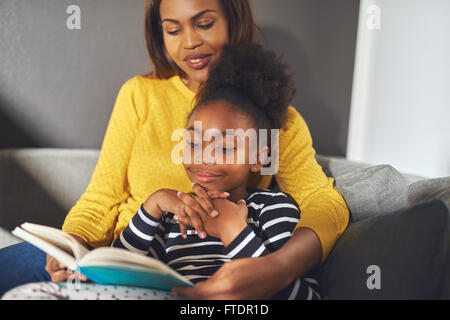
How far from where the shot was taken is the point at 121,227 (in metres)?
1.06

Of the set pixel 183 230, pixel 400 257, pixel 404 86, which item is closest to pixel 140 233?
pixel 183 230

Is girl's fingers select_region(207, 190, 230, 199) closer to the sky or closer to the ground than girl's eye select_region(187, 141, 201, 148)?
closer to the ground

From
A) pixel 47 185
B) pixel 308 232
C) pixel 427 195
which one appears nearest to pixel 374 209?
pixel 427 195

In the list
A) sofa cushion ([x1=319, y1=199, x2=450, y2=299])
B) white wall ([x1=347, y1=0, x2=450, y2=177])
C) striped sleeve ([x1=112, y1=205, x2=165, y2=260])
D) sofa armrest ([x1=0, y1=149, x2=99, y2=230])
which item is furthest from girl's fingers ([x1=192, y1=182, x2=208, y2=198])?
white wall ([x1=347, y1=0, x2=450, y2=177])

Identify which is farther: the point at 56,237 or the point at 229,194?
the point at 229,194

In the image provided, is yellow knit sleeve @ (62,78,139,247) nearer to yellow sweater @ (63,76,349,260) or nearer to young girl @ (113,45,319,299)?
yellow sweater @ (63,76,349,260)

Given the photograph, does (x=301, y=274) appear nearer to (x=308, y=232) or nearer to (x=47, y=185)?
(x=308, y=232)

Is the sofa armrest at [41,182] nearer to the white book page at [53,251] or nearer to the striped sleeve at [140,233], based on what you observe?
the striped sleeve at [140,233]

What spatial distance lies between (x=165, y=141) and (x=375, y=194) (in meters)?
0.59

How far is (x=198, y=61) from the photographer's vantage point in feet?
3.55

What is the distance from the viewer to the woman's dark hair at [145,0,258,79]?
3.53ft

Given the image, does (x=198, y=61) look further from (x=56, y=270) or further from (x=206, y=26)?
(x=56, y=270)

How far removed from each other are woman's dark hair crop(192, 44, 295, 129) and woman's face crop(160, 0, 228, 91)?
0.22 ft
